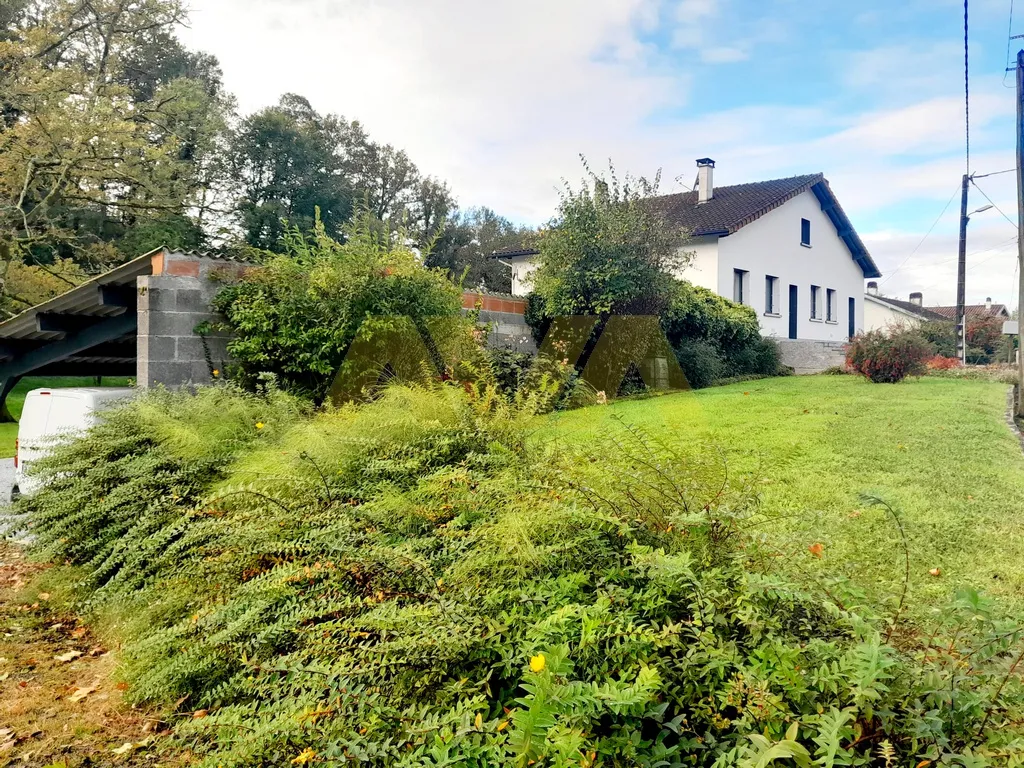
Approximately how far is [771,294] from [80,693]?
22142mm

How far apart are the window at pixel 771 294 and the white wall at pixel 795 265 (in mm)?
172

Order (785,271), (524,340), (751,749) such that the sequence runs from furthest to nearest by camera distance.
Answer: (785,271) < (524,340) < (751,749)

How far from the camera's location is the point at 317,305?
7.04 meters

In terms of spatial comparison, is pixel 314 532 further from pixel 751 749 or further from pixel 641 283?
pixel 641 283

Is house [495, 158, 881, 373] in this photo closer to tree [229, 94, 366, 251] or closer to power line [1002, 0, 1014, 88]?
power line [1002, 0, 1014, 88]

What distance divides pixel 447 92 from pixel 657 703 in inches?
360

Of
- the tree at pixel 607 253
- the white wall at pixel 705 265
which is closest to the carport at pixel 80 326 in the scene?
the tree at pixel 607 253

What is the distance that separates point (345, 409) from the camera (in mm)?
4496

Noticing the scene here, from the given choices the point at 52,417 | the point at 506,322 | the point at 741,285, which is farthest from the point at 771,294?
the point at 52,417

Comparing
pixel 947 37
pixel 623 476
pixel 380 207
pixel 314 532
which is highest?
pixel 380 207

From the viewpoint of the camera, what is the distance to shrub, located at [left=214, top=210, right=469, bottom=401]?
6969mm

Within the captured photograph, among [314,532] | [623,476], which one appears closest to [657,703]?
[623,476]

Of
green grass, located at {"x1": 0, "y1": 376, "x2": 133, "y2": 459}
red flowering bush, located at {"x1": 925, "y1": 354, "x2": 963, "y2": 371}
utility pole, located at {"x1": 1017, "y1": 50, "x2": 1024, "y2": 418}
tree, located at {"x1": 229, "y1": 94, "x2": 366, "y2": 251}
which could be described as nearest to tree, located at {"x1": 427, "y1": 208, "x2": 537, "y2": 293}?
tree, located at {"x1": 229, "y1": 94, "x2": 366, "y2": 251}

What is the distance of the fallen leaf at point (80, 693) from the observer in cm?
284
